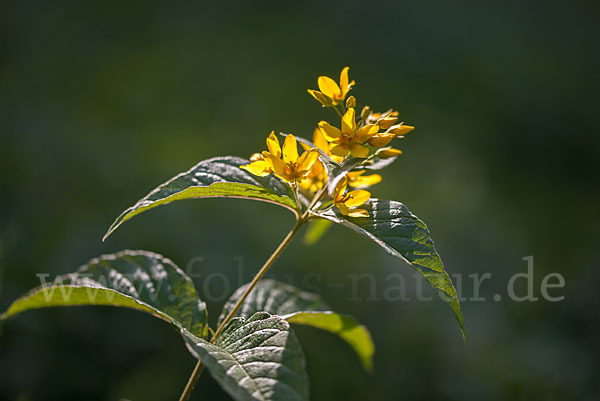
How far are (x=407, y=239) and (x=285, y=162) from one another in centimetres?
27

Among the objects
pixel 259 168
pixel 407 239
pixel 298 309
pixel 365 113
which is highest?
pixel 365 113

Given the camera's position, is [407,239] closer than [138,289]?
Yes

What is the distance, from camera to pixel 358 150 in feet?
2.84

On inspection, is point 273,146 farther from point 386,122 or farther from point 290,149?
point 386,122

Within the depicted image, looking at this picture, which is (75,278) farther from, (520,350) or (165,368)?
(520,350)

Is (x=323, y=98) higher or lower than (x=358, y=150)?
higher

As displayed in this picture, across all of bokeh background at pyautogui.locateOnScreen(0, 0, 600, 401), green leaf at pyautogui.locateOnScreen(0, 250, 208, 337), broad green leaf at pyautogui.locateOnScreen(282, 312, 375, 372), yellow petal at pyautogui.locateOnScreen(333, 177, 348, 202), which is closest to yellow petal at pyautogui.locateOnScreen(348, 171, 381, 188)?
yellow petal at pyautogui.locateOnScreen(333, 177, 348, 202)

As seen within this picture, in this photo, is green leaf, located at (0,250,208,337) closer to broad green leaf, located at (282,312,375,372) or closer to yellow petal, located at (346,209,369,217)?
broad green leaf, located at (282,312,375,372)

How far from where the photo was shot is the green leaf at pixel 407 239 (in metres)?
0.72

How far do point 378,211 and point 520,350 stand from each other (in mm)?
1836

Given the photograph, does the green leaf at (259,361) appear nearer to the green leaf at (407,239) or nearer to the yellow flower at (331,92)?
the green leaf at (407,239)

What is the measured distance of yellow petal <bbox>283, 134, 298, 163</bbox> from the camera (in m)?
0.88

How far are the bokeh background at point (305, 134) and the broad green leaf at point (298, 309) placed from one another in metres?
0.95

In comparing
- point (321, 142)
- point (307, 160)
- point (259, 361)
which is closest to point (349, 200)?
point (307, 160)
